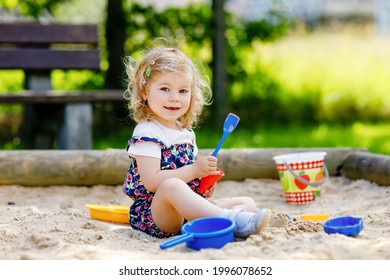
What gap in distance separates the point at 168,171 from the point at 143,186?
148 mm

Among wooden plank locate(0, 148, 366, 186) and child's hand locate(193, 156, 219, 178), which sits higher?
child's hand locate(193, 156, 219, 178)

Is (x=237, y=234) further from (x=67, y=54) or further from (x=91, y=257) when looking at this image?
(x=67, y=54)

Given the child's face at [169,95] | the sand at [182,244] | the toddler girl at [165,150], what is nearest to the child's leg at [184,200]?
the toddler girl at [165,150]

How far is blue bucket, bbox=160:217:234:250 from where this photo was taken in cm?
192

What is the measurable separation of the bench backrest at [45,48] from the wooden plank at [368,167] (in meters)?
2.08

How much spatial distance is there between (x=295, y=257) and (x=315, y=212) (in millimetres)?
1120

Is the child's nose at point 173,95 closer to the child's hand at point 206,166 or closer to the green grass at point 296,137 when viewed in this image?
the child's hand at point 206,166

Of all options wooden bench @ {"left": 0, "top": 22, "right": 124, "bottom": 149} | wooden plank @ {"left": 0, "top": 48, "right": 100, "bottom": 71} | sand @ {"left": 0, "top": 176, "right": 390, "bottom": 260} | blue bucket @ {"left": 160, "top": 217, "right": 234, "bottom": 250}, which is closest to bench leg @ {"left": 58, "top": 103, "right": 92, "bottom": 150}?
wooden bench @ {"left": 0, "top": 22, "right": 124, "bottom": 149}

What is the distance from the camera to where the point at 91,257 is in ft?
5.93

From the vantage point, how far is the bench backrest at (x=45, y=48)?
176 inches

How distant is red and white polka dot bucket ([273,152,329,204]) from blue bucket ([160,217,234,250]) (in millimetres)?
997

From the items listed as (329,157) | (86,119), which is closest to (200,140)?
(86,119)

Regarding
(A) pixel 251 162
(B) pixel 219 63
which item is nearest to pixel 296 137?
(B) pixel 219 63

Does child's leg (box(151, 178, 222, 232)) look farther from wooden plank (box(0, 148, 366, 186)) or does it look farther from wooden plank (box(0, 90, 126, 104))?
wooden plank (box(0, 90, 126, 104))
